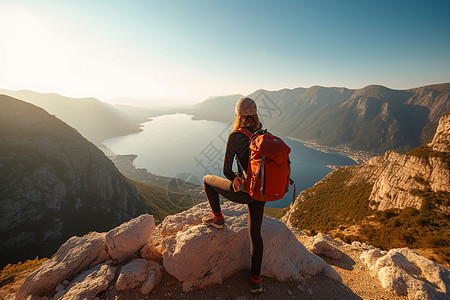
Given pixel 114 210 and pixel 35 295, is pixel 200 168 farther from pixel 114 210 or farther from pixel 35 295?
pixel 35 295

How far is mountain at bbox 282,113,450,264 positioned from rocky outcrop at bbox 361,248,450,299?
21.4 ft

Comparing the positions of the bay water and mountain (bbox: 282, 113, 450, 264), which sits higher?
mountain (bbox: 282, 113, 450, 264)

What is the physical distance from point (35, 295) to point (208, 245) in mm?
4258

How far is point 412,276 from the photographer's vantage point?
4.41 meters

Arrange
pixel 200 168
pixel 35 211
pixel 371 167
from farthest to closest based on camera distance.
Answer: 1. pixel 200 168
2. pixel 371 167
3. pixel 35 211

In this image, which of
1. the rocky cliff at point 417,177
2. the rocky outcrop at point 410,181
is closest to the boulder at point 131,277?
the rocky cliff at point 417,177

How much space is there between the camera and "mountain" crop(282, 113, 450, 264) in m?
17.6

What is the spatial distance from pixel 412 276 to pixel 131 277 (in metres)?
7.38

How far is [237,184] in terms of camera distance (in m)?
2.97

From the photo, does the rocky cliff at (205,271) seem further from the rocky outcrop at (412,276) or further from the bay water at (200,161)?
the bay water at (200,161)

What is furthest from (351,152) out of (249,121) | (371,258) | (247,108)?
(247,108)

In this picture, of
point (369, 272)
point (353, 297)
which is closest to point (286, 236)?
point (353, 297)

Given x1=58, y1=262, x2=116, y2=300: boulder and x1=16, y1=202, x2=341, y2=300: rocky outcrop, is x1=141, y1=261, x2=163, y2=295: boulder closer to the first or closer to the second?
x1=16, y1=202, x2=341, y2=300: rocky outcrop

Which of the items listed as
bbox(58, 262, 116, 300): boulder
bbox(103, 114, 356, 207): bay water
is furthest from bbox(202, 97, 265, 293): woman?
bbox(103, 114, 356, 207): bay water
